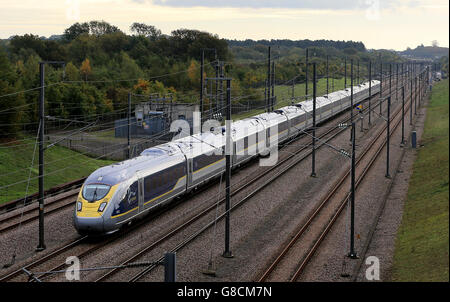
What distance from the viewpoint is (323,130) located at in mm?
62094

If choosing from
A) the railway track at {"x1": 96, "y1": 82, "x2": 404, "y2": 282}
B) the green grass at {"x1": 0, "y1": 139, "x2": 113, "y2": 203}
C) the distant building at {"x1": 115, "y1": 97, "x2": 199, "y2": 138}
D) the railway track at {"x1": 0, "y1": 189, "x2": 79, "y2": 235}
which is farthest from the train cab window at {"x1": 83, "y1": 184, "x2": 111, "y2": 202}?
the distant building at {"x1": 115, "y1": 97, "x2": 199, "y2": 138}

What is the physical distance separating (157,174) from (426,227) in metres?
13.5

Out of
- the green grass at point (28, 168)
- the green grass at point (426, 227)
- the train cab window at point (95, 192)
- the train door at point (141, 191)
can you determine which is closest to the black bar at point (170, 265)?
the green grass at point (426, 227)

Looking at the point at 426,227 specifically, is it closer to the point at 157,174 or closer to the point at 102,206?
the point at 157,174

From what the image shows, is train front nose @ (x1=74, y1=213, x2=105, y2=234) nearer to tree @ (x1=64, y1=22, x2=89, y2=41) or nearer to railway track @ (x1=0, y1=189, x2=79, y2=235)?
railway track @ (x1=0, y1=189, x2=79, y2=235)

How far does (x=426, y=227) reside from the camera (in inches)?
1060

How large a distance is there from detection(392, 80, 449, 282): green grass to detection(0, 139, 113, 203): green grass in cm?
2171

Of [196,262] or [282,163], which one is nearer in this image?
[196,262]

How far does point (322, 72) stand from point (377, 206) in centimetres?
9687

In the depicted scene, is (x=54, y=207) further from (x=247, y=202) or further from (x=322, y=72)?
(x=322, y=72)

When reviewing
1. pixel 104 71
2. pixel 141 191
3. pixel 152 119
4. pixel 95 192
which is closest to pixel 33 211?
pixel 95 192

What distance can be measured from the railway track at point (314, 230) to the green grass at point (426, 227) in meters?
3.42
